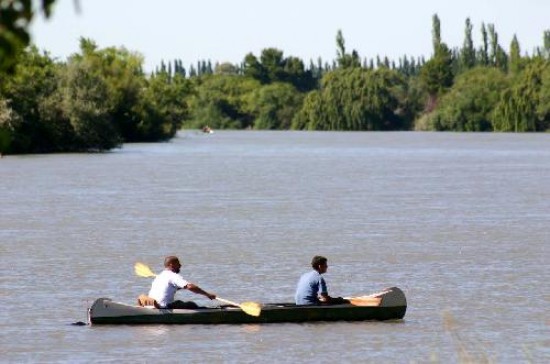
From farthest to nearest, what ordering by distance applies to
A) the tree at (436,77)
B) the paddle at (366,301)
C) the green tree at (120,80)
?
the tree at (436,77) < the green tree at (120,80) < the paddle at (366,301)

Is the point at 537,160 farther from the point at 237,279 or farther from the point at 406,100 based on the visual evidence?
the point at 406,100

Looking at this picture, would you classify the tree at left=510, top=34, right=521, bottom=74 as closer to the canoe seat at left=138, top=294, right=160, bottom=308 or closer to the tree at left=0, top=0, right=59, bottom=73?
the canoe seat at left=138, top=294, right=160, bottom=308

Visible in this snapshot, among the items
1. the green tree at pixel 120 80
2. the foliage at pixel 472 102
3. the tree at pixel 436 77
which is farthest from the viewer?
the tree at pixel 436 77

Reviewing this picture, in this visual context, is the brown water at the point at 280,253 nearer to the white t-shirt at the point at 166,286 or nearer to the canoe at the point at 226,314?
the canoe at the point at 226,314

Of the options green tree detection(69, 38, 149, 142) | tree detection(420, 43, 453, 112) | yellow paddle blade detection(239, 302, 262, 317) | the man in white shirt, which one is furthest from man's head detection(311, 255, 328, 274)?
tree detection(420, 43, 453, 112)

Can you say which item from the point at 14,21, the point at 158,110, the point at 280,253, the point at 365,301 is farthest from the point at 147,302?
the point at 158,110

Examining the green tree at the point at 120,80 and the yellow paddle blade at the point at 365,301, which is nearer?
the yellow paddle blade at the point at 365,301

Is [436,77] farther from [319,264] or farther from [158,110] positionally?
[319,264]

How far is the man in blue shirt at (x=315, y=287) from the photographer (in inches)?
779

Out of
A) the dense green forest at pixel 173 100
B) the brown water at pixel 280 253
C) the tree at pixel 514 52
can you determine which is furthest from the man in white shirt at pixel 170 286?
the tree at pixel 514 52

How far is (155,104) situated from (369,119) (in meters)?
69.9

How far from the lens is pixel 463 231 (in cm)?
3994

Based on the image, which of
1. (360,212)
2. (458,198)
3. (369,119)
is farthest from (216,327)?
(369,119)

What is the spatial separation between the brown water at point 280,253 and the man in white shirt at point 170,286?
387 millimetres
